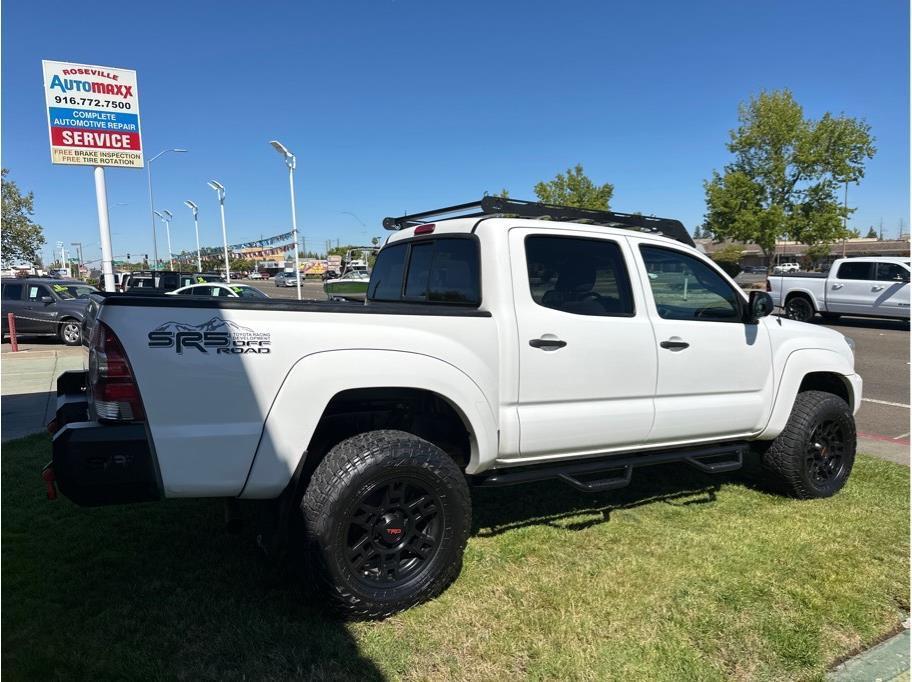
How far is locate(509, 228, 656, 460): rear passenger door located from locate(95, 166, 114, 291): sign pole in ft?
33.7

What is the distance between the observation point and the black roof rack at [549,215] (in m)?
3.61

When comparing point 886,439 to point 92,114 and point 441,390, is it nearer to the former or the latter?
point 441,390

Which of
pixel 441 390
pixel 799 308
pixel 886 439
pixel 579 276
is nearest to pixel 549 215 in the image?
pixel 579 276

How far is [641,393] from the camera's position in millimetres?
3727

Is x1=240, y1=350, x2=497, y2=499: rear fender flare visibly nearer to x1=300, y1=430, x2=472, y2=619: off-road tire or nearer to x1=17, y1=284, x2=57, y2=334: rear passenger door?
x1=300, y1=430, x2=472, y2=619: off-road tire

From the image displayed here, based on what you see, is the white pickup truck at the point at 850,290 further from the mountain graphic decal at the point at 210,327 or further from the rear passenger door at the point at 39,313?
the rear passenger door at the point at 39,313

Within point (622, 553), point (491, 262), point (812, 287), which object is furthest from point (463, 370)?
point (812, 287)

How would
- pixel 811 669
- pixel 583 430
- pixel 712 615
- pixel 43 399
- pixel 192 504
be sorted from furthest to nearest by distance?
pixel 43 399
pixel 192 504
pixel 583 430
pixel 712 615
pixel 811 669

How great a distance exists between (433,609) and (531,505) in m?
1.58

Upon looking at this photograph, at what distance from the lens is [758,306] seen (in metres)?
4.15

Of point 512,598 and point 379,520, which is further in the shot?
point 512,598

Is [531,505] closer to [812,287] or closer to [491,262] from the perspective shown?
[491,262]

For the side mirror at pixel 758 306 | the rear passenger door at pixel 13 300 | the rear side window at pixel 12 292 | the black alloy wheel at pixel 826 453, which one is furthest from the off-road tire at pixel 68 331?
the black alloy wheel at pixel 826 453

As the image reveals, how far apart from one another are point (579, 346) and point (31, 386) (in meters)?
9.31
